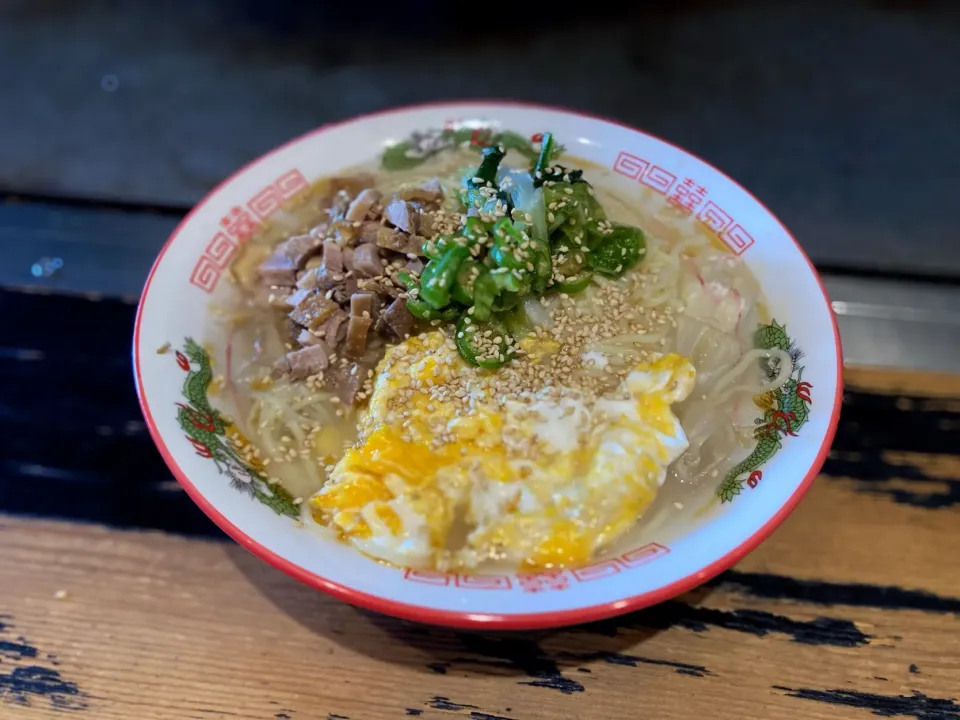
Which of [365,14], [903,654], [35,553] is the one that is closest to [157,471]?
[35,553]

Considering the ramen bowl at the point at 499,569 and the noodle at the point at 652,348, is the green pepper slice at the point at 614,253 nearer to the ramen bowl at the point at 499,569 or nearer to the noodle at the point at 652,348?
the noodle at the point at 652,348

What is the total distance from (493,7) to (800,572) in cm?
328

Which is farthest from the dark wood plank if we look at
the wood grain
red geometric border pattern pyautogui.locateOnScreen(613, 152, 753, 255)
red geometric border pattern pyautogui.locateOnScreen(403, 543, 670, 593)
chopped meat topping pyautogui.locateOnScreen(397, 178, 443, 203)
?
red geometric border pattern pyautogui.locateOnScreen(403, 543, 670, 593)

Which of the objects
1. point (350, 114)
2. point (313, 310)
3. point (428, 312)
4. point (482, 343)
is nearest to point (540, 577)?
point (482, 343)

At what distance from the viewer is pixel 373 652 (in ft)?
5.57

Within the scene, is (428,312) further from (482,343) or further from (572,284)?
(572,284)

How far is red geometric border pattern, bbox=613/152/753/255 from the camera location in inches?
81.7

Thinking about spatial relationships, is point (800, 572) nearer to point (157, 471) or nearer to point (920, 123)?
point (157, 471)

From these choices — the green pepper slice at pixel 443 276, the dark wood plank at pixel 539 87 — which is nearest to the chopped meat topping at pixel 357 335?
the green pepper slice at pixel 443 276

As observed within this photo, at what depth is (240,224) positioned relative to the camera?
7.04 feet

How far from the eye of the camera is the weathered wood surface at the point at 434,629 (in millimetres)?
1628

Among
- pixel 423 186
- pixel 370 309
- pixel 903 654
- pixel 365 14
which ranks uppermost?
pixel 365 14

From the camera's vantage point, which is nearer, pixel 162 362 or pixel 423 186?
pixel 162 362

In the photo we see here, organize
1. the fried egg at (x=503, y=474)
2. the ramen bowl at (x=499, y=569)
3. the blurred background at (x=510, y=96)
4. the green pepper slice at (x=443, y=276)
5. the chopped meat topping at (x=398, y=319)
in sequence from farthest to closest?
1. the blurred background at (x=510, y=96)
2. the chopped meat topping at (x=398, y=319)
3. the green pepper slice at (x=443, y=276)
4. the fried egg at (x=503, y=474)
5. the ramen bowl at (x=499, y=569)
